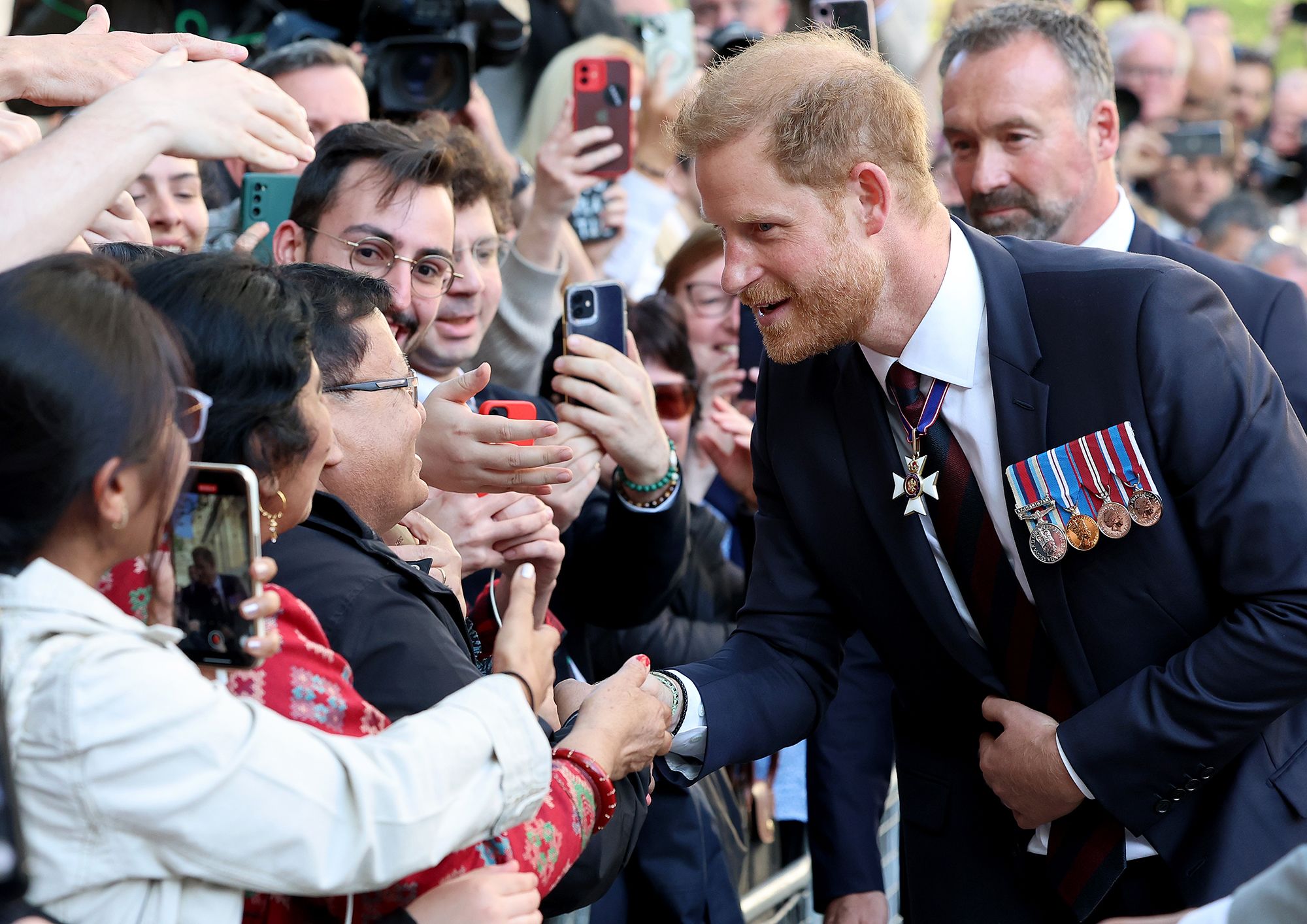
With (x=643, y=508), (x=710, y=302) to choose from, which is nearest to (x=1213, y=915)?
(x=643, y=508)

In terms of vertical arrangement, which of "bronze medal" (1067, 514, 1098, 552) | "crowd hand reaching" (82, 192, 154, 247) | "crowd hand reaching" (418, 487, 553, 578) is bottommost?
"crowd hand reaching" (418, 487, 553, 578)

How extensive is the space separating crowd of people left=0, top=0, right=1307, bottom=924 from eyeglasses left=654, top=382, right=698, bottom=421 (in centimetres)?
1

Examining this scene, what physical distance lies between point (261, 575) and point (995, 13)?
268cm

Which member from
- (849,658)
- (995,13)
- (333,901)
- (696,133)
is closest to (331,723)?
(333,901)

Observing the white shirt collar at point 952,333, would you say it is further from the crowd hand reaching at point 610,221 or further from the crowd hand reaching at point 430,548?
the crowd hand reaching at point 610,221

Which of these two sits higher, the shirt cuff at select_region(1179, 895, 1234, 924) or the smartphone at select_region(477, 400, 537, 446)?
the shirt cuff at select_region(1179, 895, 1234, 924)

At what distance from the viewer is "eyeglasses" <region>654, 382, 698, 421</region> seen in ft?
12.1

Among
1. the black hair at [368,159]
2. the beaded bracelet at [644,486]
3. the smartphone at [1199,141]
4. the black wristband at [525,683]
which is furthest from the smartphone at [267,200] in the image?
the smartphone at [1199,141]

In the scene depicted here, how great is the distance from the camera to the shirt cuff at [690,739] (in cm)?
234

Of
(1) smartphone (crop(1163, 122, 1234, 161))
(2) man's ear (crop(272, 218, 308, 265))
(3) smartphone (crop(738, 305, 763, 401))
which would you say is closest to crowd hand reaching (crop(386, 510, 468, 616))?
(2) man's ear (crop(272, 218, 308, 265))

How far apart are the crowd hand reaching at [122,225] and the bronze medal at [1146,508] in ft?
5.58

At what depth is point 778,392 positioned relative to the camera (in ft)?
8.44

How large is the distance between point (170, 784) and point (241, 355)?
1.78ft

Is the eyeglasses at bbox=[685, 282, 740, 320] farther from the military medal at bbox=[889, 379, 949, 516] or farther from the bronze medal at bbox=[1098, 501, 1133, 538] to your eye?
the bronze medal at bbox=[1098, 501, 1133, 538]
